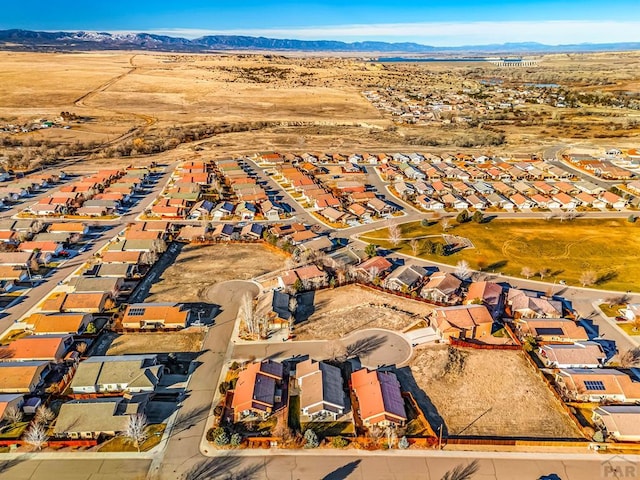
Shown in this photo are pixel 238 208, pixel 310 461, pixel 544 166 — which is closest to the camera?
pixel 310 461

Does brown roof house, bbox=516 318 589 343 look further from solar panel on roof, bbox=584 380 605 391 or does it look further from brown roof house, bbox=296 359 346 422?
brown roof house, bbox=296 359 346 422

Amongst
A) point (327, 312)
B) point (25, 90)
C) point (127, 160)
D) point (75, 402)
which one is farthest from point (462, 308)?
point (25, 90)

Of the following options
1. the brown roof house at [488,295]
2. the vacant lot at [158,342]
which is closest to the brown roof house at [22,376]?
the vacant lot at [158,342]

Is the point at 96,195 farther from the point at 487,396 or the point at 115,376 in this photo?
the point at 487,396

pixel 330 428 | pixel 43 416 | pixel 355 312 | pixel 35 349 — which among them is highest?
pixel 35 349

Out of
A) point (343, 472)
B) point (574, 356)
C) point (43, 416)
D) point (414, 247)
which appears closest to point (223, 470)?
point (343, 472)

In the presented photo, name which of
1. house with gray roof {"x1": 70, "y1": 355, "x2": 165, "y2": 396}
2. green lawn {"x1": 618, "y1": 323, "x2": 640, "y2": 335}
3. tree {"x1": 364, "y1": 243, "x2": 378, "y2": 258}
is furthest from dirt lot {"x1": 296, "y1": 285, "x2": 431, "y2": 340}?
green lawn {"x1": 618, "y1": 323, "x2": 640, "y2": 335}

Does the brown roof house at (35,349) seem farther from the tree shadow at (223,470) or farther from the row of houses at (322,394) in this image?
the tree shadow at (223,470)

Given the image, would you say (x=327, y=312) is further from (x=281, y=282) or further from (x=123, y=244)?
(x=123, y=244)
